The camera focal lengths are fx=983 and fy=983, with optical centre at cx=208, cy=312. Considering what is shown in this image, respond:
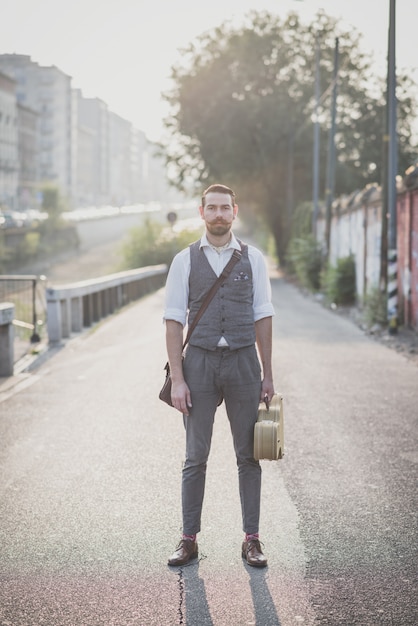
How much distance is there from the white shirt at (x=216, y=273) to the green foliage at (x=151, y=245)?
5197cm

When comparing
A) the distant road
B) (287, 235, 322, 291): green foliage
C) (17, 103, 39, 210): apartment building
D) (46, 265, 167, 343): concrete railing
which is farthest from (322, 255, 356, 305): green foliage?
(17, 103, 39, 210): apartment building

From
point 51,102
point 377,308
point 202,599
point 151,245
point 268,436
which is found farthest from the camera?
point 51,102

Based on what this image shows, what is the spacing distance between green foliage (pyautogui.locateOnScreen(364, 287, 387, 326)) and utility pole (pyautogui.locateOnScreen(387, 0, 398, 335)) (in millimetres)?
748

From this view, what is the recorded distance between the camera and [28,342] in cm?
1759

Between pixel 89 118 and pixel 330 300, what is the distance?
173 m

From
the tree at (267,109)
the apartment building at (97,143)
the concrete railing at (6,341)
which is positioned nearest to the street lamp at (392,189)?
the concrete railing at (6,341)

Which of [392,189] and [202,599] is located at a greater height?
[392,189]

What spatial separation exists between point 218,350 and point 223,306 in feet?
0.73

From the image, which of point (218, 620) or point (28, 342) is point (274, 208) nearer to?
point (28, 342)

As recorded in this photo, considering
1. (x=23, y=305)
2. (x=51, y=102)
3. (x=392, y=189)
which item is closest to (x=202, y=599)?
(x=392, y=189)

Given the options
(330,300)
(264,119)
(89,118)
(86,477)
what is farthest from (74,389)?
(89,118)

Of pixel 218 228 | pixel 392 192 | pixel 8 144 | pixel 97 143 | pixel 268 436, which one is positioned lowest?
pixel 268 436

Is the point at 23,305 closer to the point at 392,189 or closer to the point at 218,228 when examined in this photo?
the point at 392,189

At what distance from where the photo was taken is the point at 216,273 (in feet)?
16.2
